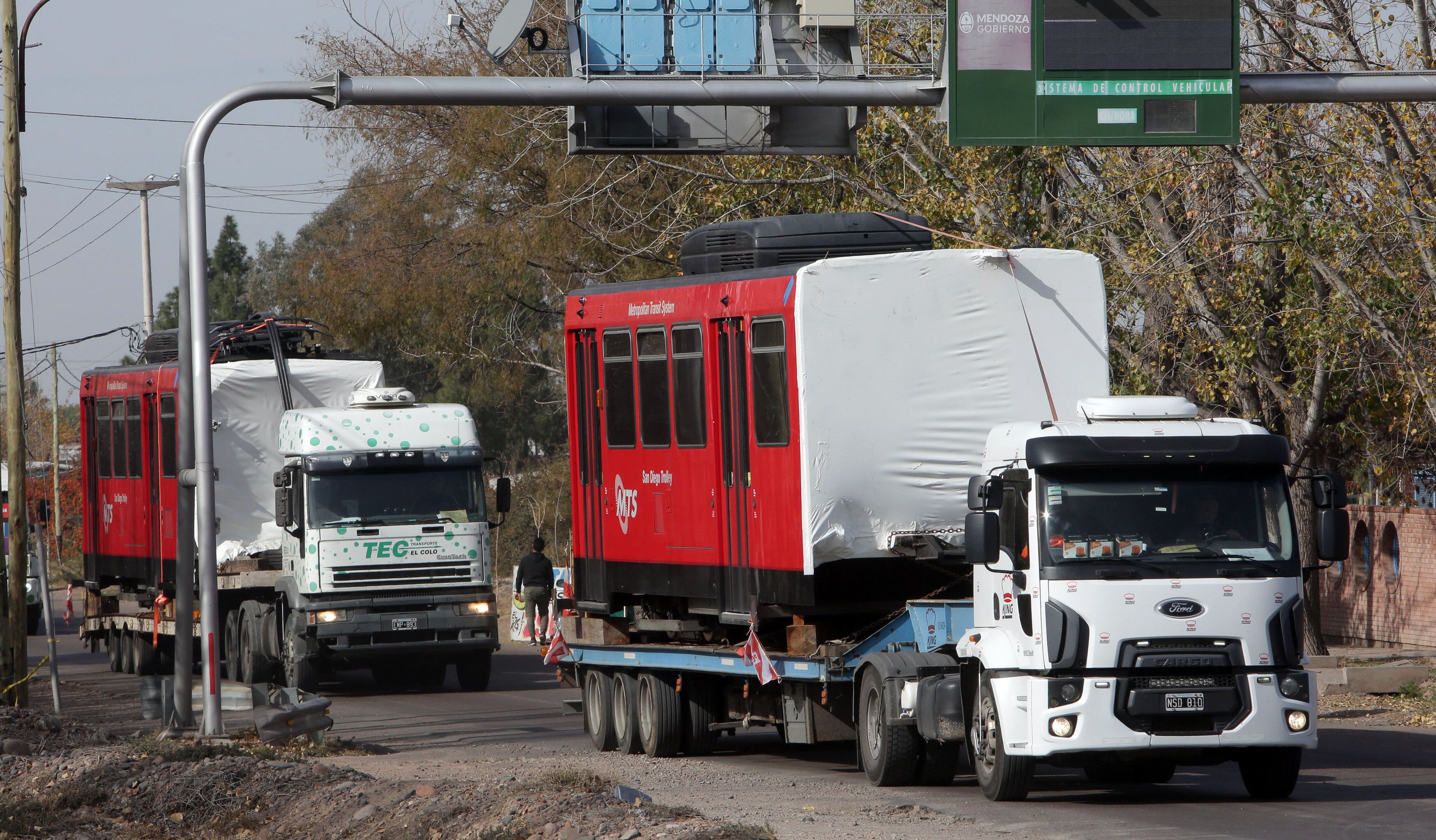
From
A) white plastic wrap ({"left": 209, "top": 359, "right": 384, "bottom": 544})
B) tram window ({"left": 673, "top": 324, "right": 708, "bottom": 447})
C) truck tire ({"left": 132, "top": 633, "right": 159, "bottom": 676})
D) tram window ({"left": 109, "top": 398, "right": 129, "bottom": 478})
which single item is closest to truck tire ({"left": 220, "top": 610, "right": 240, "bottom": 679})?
white plastic wrap ({"left": 209, "top": 359, "right": 384, "bottom": 544})

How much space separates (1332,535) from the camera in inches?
474

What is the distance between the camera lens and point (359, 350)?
48000mm

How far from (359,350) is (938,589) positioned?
35337 mm

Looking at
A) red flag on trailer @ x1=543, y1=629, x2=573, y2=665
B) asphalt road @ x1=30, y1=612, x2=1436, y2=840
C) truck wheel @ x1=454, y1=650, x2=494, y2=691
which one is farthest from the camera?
truck wheel @ x1=454, y1=650, x2=494, y2=691

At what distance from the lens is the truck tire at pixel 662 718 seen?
16312mm

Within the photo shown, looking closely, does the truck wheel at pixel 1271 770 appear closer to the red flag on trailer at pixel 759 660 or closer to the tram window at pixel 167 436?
the red flag on trailer at pixel 759 660

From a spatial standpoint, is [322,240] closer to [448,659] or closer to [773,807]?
[448,659]

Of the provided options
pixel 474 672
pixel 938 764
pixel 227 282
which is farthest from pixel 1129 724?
pixel 227 282

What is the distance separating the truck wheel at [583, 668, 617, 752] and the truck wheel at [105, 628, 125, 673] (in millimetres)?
14390

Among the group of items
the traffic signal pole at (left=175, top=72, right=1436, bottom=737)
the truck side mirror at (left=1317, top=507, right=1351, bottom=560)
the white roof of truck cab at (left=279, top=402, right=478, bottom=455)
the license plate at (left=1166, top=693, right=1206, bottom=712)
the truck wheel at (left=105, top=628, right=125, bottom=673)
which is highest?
the traffic signal pole at (left=175, top=72, right=1436, bottom=737)

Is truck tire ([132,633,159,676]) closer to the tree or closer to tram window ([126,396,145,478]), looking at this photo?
tram window ([126,396,145,478])

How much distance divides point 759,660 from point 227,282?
8217 cm

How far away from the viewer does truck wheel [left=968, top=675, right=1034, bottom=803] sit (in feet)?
40.0

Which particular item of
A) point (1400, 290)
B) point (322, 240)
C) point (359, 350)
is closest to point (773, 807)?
point (1400, 290)
